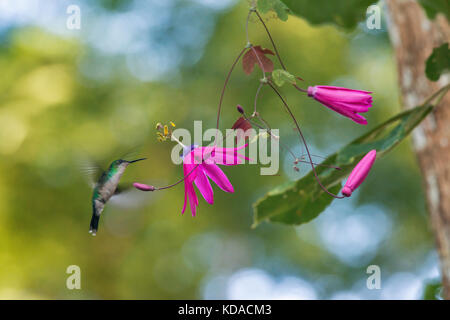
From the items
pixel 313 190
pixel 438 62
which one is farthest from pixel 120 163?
pixel 438 62

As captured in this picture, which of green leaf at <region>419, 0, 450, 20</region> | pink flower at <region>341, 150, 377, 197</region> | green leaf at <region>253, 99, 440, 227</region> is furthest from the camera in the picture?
green leaf at <region>253, 99, 440, 227</region>

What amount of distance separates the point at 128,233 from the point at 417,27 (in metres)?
2.55

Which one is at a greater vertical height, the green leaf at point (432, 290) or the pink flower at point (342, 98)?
the pink flower at point (342, 98)

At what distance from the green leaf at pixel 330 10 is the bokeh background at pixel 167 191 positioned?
1.66m

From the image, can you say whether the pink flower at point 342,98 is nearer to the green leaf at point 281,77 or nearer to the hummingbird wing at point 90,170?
the green leaf at point 281,77

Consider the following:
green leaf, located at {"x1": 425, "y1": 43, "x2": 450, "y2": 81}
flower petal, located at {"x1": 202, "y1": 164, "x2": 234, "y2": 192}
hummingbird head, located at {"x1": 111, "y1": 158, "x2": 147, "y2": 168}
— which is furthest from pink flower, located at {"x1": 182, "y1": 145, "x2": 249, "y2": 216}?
green leaf, located at {"x1": 425, "y1": 43, "x2": 450, "y2": 81}

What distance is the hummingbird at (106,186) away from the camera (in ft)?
1.91

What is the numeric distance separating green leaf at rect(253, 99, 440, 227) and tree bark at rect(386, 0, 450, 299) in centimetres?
40

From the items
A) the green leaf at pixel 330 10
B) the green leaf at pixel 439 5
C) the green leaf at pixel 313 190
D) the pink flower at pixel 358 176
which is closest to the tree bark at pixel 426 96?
the green leaf at pixel 313 190

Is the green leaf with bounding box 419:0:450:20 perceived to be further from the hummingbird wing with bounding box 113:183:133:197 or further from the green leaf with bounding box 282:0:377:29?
the hummingbird wing with bounding box 113:183:133:197

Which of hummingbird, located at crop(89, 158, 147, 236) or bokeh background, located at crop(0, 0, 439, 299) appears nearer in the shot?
hummingbird, located at crop(89, 158, 147, 236)

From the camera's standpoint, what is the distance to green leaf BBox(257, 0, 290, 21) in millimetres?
514

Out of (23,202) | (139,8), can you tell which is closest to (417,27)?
(139,8)

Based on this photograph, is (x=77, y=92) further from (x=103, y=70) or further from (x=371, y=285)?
(x=371, y=285)
